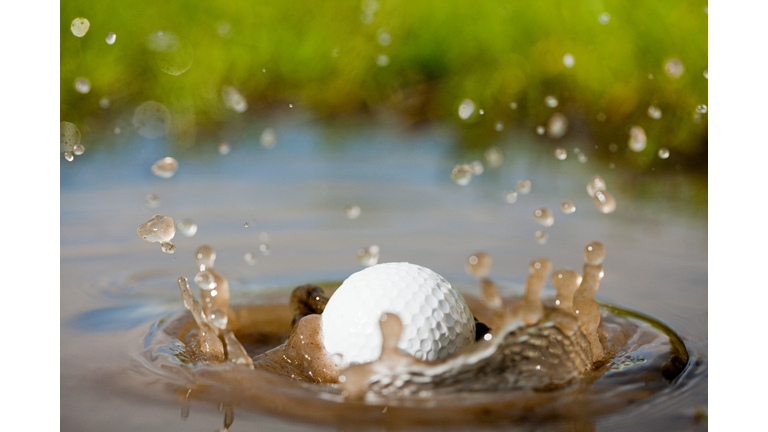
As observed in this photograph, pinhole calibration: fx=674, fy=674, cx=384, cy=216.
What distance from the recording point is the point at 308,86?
4.87 meters

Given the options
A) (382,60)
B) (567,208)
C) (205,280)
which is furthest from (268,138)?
(205,280)

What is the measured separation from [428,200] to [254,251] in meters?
1.16

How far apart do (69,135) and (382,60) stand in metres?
→ 2.19

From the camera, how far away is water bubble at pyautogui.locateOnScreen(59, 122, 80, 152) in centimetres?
413

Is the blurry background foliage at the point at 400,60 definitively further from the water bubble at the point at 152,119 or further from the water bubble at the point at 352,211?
the water bubble at the point at 352,211

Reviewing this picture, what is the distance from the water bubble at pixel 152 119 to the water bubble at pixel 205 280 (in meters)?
3.05

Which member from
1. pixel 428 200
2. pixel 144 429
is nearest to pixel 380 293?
pixel 144 429

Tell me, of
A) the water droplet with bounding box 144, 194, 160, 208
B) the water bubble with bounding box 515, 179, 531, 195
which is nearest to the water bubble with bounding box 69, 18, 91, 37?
the water droplet with bounding box 144, 194, 160, 208

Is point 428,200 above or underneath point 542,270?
above

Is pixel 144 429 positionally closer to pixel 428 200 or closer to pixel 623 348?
pixel 623 348

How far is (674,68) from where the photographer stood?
4.00 metres

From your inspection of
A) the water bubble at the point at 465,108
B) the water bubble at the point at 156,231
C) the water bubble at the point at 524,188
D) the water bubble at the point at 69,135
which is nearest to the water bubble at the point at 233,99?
the water bubble at the point at 69,135

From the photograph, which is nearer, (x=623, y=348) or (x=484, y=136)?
(x=623, y=348)

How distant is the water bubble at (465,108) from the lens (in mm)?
4734
